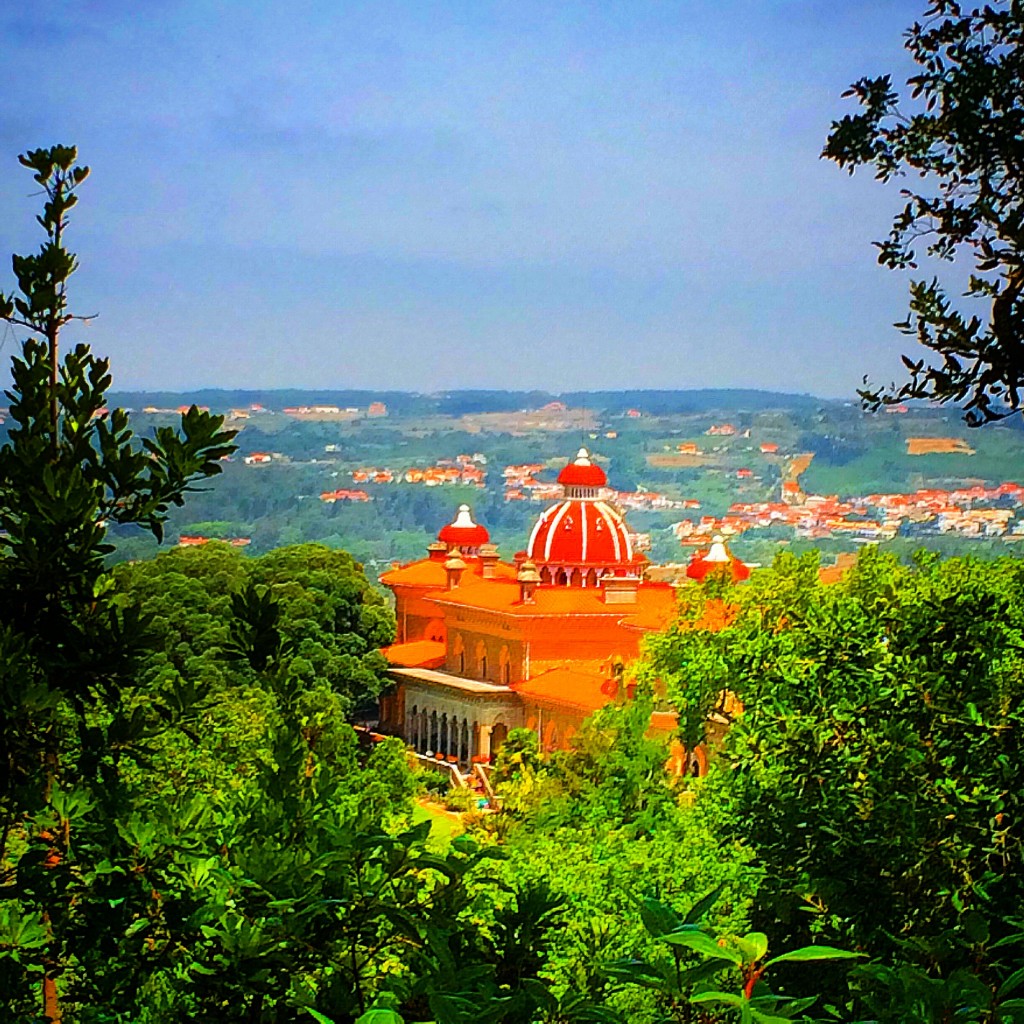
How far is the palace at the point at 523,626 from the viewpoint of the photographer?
67.2ft

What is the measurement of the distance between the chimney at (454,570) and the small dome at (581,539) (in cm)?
109

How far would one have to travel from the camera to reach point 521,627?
20953 millimetres

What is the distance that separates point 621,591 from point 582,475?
2351 mm

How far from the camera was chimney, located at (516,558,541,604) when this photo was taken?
20797 mm

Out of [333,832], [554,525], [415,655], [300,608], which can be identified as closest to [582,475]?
[554,525]

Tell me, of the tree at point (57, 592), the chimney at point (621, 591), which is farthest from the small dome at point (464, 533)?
the tree at point (57, 592)

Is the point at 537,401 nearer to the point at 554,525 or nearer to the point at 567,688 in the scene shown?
the point at 554,525

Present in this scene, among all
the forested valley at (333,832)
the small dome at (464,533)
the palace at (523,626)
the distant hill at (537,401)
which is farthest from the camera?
the distant hill at (537,401)

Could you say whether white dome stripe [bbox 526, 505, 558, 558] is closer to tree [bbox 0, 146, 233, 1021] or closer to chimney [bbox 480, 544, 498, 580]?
chimney [bbox 480, 544, 498, 580]

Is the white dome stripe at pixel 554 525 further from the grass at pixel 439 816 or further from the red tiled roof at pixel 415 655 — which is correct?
the grass at pixel 439 816

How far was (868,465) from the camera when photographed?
85.8ft

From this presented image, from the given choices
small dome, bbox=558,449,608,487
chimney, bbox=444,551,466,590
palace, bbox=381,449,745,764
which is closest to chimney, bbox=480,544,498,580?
palace, bbox=381,449,745,764

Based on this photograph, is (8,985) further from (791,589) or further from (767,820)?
(791,589)

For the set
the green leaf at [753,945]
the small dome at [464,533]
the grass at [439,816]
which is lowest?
the grass at [439,816]
